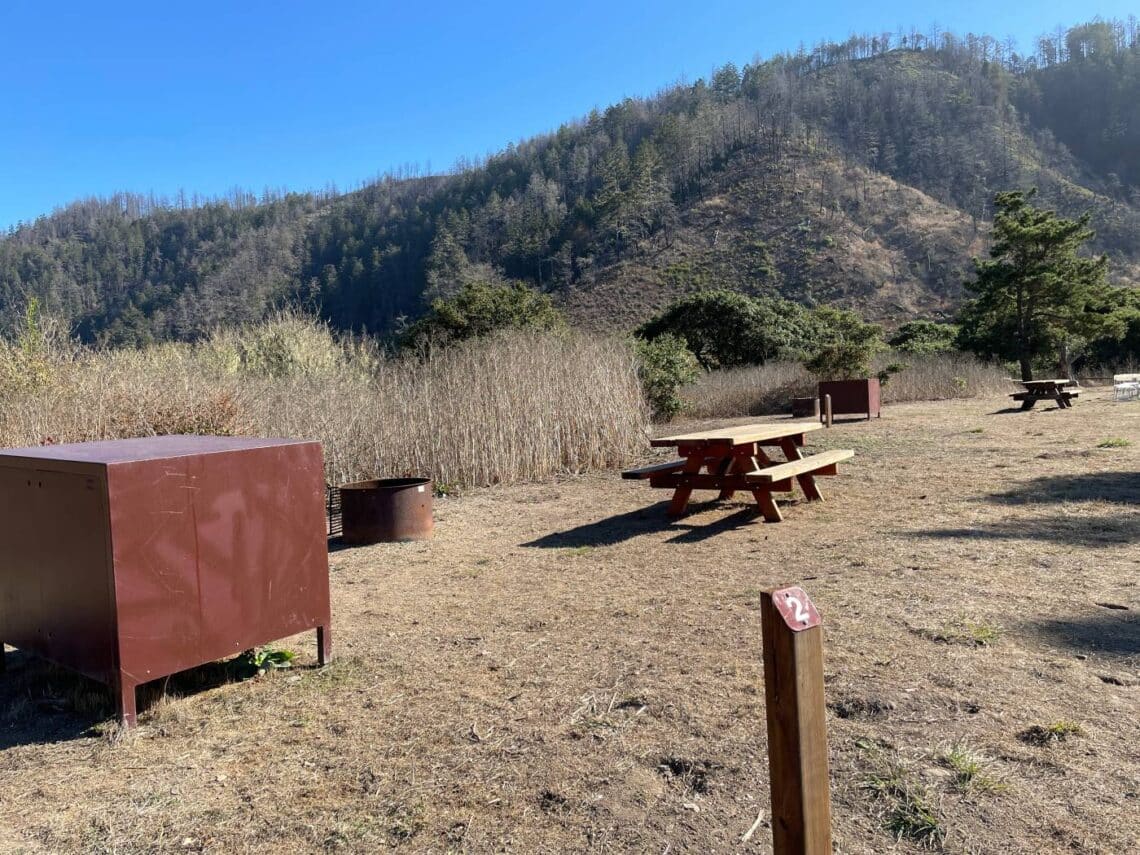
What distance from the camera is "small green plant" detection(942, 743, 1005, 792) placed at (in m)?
2.16

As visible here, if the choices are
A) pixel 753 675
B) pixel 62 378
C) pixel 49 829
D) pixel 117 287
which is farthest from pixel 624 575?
pixel 117 287

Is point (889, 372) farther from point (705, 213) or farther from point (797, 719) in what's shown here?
point (705, 213)

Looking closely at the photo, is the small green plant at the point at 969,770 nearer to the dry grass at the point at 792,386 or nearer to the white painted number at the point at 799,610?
the white painted number at the point at 799,610

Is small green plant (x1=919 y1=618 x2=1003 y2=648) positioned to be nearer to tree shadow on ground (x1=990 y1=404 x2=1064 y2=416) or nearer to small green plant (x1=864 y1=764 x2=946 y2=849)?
small green plant (x1=864 y1=764 x2=946 y2=849)

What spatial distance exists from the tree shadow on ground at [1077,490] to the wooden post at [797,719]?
5.81 m

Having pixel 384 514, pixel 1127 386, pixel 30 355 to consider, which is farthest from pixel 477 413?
pixel 1127 386

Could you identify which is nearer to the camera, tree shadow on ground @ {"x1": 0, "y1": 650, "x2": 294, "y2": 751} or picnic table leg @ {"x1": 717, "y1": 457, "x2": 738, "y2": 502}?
tree shadow on ground @ {"x1": 0, "y1": 650, "x2": 294, "y2": 751}

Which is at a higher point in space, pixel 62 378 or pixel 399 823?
pixel 62 378

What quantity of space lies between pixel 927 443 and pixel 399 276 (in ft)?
199

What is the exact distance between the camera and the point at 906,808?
2082mm

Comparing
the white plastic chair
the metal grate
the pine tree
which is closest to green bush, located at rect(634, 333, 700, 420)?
the metal grate

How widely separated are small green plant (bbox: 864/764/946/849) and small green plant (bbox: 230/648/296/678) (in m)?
2.50

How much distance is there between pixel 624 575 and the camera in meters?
4.81

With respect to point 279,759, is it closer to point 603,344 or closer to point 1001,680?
point 1001,680
